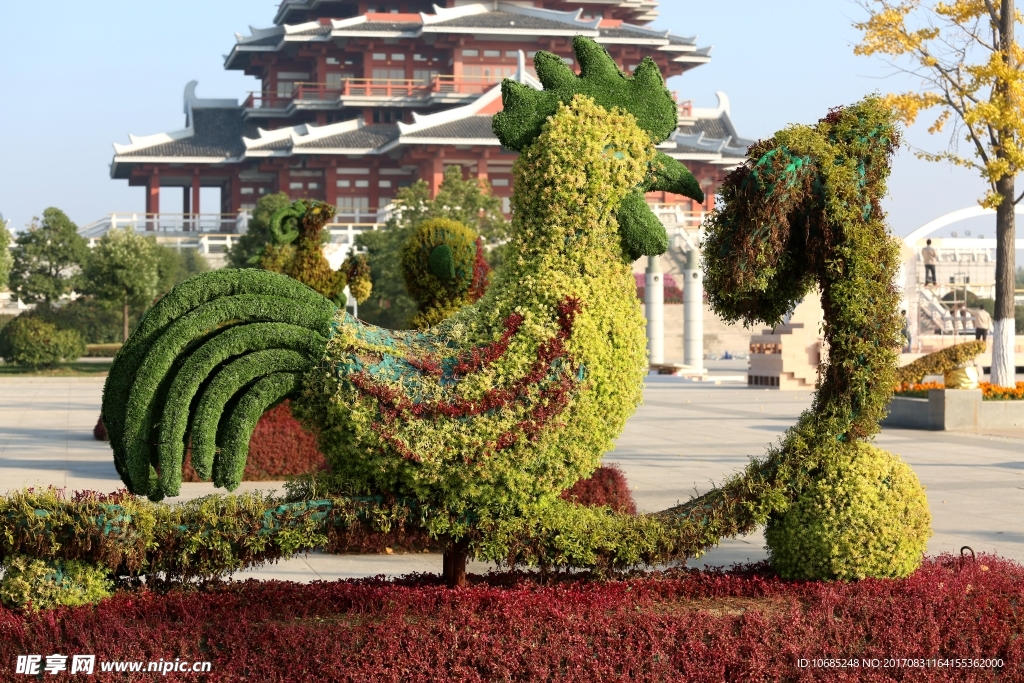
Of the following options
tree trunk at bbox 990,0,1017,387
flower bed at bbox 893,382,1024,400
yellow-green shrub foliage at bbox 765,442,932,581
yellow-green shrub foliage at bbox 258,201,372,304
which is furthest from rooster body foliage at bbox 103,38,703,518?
tree trunk at bbox 990,0,1017,387

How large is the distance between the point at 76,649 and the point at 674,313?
130ft

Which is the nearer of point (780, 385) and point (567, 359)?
point (567, 359)

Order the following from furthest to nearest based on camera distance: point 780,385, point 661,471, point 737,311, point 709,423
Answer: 1. point 780,385
2. point 709,423
3. point 661,471
4. point 737,311

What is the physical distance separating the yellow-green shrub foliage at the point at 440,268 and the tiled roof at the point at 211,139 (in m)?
43.5

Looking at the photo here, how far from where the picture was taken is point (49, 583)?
4.62 meters

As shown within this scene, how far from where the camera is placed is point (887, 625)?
4.80 metres

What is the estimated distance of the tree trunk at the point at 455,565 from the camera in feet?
16.7

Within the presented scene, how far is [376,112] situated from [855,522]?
47882 millimetres

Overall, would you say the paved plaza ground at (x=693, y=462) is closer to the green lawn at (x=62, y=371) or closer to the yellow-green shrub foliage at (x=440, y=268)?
the yellow-green shrub foliage at (x=440, y=268)

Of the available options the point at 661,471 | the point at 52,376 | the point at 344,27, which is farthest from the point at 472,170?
the point at 661,471

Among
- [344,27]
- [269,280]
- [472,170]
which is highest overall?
[344,27]

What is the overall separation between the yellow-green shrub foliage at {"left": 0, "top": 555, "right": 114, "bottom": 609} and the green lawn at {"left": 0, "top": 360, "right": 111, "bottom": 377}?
83.6 ft

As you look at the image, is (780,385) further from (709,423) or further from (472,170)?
(472,170)

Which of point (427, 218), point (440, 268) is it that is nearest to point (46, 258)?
point (427, 218)
